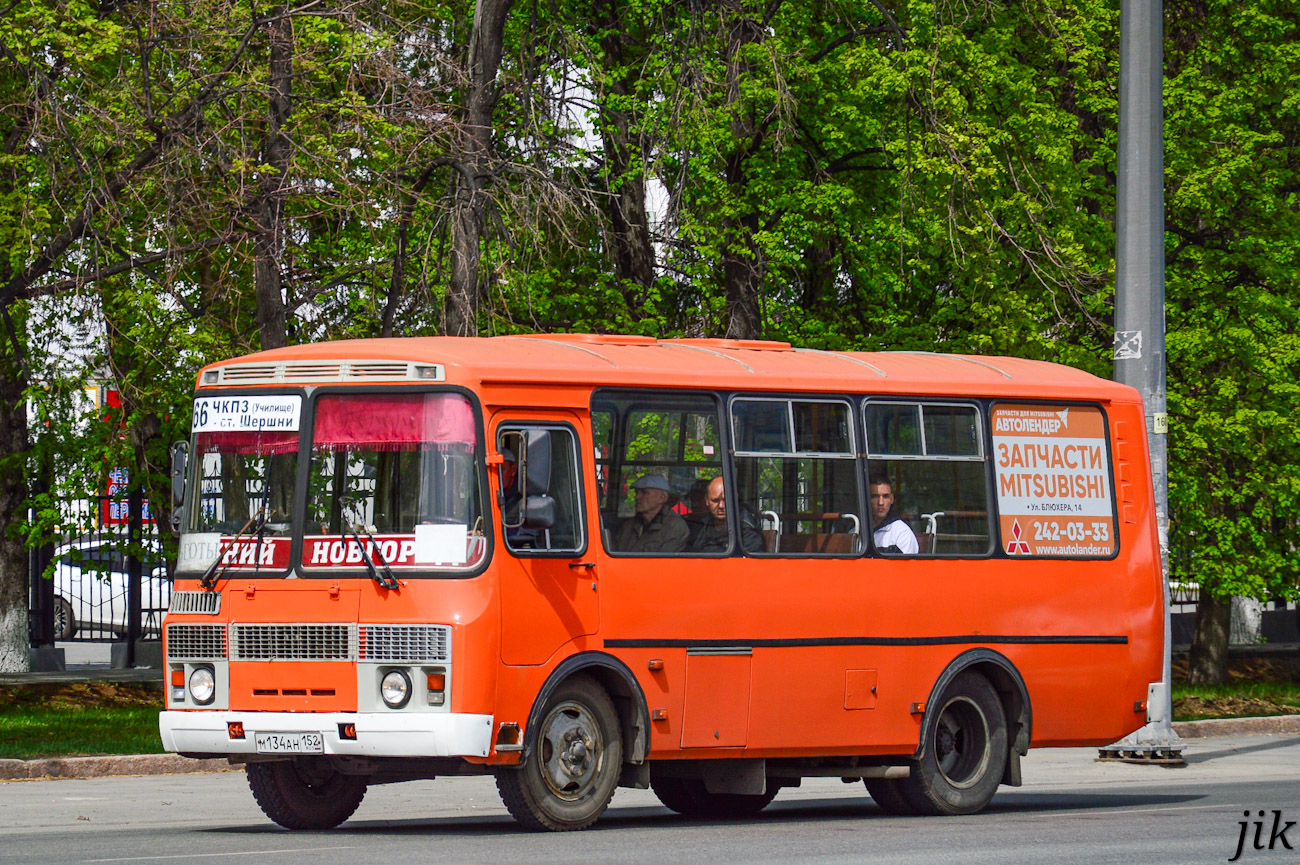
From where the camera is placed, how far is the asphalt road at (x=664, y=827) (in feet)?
33.6

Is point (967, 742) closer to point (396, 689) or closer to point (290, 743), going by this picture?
point (396, 689)

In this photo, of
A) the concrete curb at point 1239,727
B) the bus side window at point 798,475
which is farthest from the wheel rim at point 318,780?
the concrete curb at point 1239,727

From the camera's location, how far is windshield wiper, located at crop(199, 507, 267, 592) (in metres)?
11.6

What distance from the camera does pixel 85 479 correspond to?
25969 millimetres

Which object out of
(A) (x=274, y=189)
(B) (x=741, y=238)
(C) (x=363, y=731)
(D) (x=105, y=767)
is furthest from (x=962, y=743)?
(B) (x=741, y=238)

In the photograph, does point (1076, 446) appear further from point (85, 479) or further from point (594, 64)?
point (85, 479)

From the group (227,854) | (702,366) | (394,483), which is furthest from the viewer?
(702,366)

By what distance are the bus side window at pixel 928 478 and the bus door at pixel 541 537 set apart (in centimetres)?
250

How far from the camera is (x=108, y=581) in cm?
2806

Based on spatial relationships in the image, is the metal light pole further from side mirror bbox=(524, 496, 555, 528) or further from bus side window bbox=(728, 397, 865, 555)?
side mirror bbox=(524, 496, 555, 528)

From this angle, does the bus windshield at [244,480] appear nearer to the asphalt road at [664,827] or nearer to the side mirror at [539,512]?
the side mirror at [539,512]

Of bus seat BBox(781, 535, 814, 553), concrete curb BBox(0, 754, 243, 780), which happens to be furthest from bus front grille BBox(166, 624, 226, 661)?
concrete curb BBox(0, 754, 243, 780)

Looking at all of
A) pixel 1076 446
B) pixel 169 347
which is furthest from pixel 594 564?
pixel 169 347

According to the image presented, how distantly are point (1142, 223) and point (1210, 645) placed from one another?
1182 cm
